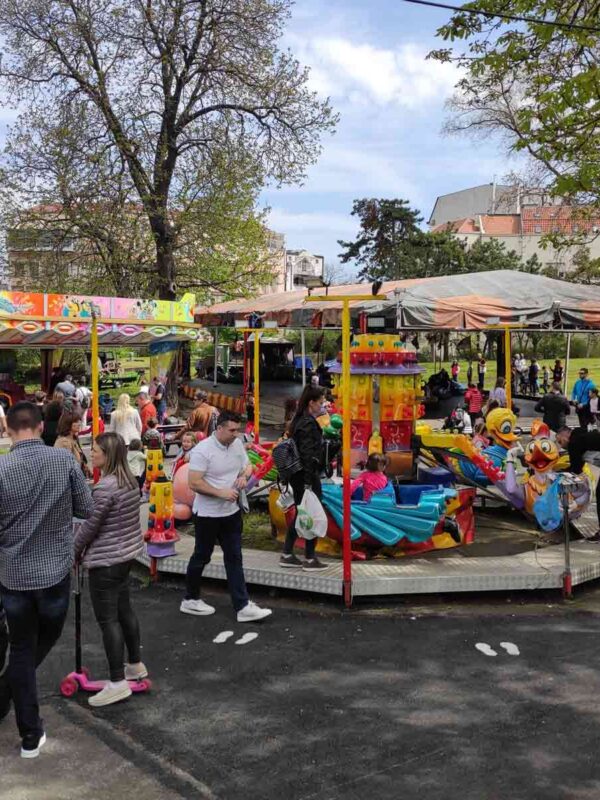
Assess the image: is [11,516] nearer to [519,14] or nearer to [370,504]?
[370,504]

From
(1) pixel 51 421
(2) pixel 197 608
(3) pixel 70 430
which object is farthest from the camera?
(1) pixel 51 421

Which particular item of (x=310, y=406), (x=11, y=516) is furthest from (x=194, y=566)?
(x=11, y=516)

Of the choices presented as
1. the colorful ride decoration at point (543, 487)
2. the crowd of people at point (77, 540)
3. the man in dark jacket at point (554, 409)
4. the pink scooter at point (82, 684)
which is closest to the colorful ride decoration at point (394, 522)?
the colorful ride decoration at point (543, 487)

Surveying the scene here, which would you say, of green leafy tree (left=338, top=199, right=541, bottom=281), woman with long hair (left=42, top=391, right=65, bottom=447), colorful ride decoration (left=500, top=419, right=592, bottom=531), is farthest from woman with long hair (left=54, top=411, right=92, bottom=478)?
green leafy tree (left=338, top=199, right=541, bottom=281)

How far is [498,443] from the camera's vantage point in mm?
8969

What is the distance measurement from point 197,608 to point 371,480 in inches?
84.1

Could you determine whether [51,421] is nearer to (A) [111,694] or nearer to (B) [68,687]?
(B) [68,687]

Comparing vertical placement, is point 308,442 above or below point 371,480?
A: above

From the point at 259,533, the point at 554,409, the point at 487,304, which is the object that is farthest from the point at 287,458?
the point at 554,409

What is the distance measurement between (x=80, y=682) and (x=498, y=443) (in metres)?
5.82

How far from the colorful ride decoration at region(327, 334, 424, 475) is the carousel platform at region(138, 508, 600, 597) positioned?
5.65 feet

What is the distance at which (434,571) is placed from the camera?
6551 mm

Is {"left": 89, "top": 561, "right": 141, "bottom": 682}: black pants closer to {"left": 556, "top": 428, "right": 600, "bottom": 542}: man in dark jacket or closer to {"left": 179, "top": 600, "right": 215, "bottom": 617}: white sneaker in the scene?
{"left": 179, "top": 600, "right": 215, "bottom": 617}: white sneaker

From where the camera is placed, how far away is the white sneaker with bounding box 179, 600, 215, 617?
19.7 feet
